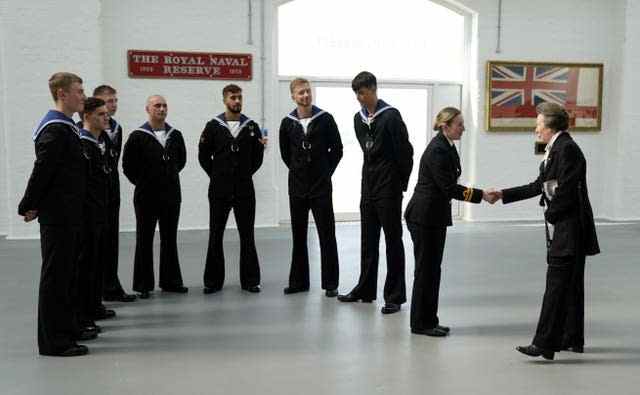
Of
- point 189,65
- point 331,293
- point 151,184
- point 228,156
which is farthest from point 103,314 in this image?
point 189,65

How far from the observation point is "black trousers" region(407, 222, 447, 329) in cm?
458

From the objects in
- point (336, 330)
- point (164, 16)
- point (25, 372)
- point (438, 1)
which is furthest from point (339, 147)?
point (438, 1)

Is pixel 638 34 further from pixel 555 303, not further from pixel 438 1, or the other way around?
pixel 555 303

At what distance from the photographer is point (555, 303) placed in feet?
13.4

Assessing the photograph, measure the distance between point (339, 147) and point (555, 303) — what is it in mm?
2430

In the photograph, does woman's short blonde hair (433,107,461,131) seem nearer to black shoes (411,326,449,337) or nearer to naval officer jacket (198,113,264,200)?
black shoes (411,326,449,337)

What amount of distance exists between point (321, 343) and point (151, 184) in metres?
2.14

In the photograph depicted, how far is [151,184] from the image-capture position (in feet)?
18.9

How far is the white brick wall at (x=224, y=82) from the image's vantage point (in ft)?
27.7

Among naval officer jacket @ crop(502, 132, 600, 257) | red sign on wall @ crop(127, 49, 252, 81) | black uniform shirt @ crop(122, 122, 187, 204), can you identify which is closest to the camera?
naval officer jacket @ crop(502, 132, 600, 257)

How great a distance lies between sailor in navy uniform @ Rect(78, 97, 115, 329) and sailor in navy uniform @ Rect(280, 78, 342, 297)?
156 centimetres

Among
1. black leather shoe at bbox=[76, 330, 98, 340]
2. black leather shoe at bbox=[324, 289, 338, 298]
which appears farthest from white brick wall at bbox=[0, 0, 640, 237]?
black leather shoe at bbox=[76, 330, 98, 340]

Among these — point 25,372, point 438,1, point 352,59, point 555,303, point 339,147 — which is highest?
point 438,1

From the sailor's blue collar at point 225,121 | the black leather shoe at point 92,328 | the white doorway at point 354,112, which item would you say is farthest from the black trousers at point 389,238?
the white doorway at point 354,112
